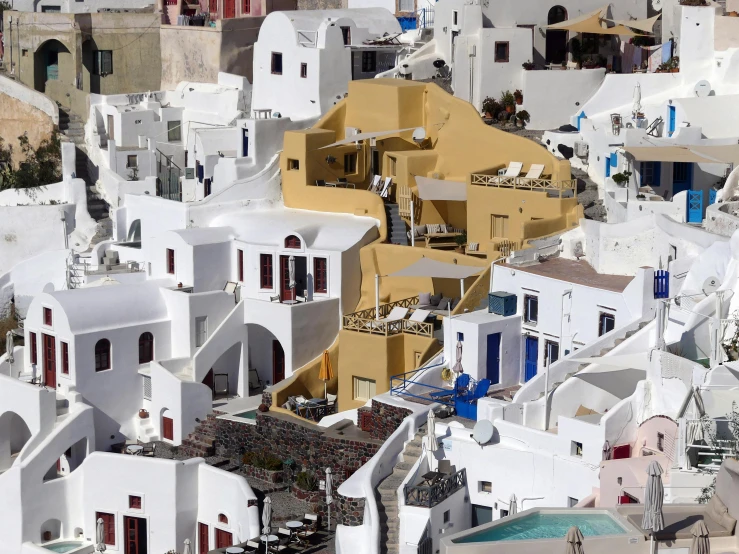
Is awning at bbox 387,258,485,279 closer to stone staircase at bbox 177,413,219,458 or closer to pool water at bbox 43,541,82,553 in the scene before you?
stone staircase at bbox 177,413,219,458

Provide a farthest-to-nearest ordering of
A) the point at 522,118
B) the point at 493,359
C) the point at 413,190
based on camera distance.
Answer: the point at 522,118, the point at 413,190, the point at 493,359

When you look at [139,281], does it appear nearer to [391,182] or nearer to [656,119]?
[391,182]

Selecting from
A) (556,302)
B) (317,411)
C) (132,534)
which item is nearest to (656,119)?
(556,302)

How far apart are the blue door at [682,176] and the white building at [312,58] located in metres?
13.1

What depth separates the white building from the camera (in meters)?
62.2

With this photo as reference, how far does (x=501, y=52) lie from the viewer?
59.7 m

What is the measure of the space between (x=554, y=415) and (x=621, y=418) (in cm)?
258

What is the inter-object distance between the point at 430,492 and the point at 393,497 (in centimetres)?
155

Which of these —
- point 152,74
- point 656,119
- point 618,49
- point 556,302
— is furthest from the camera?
point 152,74

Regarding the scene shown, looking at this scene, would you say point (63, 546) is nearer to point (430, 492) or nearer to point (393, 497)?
point (393, 497)

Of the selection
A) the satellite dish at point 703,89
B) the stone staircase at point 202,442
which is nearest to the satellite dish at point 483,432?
the stone staircase at point 202,442

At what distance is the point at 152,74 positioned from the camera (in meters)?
71.1

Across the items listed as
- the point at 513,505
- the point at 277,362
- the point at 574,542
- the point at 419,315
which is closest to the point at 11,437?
the point at 277,362

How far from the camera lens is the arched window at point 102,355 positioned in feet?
179
